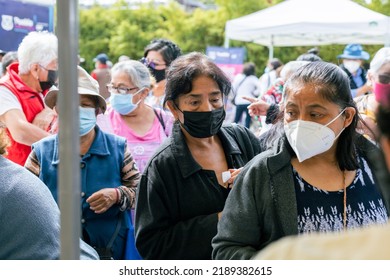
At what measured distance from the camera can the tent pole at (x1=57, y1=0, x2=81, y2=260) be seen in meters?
1.86

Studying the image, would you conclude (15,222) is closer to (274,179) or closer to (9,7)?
(274,179)

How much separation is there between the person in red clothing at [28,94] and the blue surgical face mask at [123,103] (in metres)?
0.43

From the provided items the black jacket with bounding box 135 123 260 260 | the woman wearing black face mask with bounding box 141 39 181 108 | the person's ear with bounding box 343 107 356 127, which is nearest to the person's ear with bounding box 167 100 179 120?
the black jacket with bounding box 135 123 260 260

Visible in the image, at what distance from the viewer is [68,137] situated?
6.10ft

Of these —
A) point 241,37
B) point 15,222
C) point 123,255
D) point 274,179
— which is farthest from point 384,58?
point 241,37

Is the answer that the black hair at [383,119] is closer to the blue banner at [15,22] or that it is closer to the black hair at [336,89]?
the black hair at [336,89]

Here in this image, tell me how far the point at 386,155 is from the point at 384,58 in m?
4.22

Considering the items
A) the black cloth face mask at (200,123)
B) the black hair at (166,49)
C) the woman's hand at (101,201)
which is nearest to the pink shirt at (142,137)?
the woman's hand at (101,201)

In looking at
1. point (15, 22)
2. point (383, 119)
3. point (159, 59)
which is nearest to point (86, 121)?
point (159, 59)

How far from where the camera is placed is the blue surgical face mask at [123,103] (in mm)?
5413

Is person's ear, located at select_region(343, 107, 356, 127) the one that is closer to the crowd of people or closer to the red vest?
the crowd of people

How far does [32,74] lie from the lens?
5.64m

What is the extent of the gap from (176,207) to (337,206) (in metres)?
0.77

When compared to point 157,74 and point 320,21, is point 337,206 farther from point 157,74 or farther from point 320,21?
point 320,21
